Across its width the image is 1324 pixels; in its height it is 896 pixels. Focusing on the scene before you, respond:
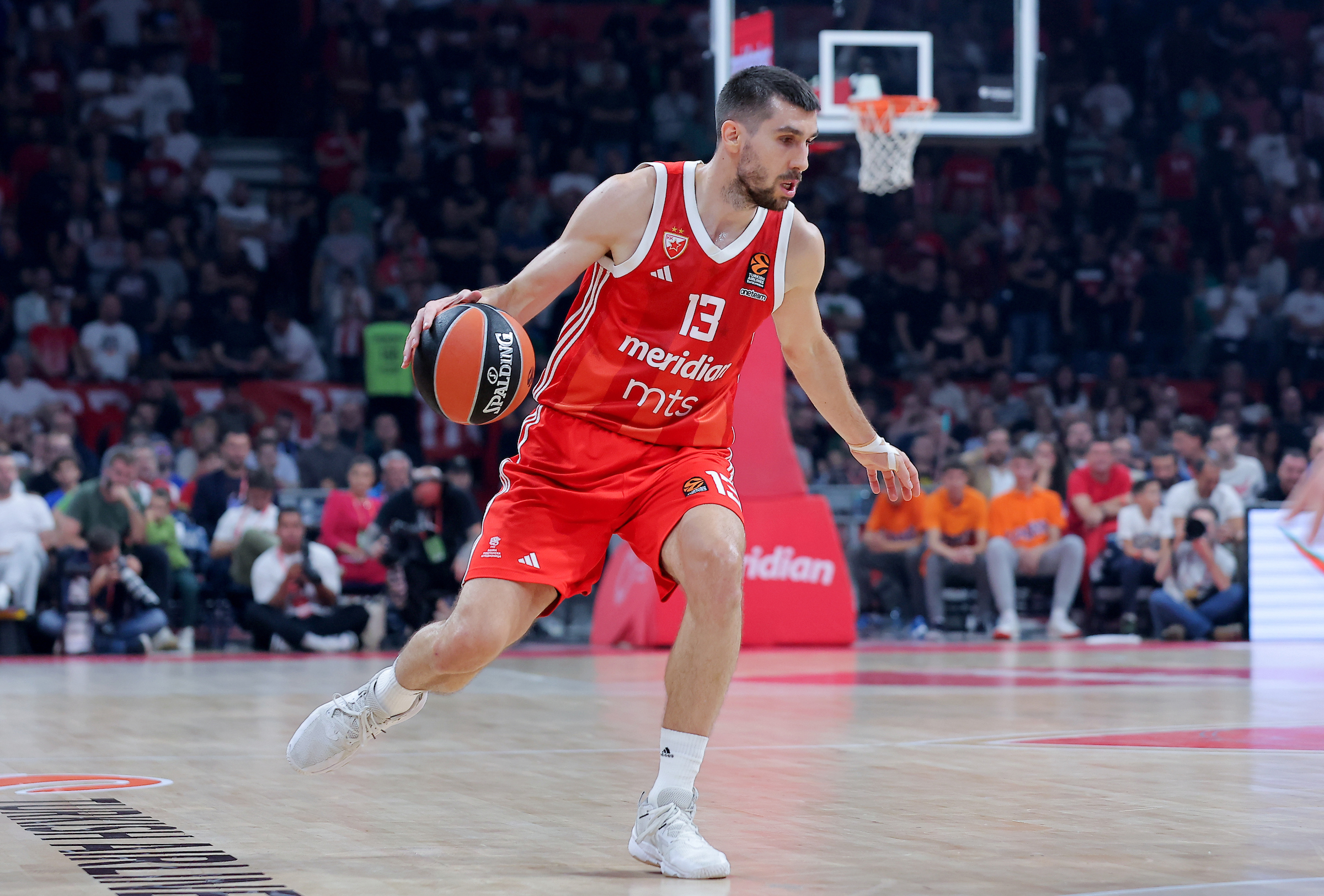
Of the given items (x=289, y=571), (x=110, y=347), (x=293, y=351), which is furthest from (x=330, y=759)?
(x=293, y=351)

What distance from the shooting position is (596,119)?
775 inches

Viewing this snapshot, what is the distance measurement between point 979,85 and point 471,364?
29.2 feet

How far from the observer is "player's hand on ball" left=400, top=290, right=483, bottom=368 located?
4.29 metres

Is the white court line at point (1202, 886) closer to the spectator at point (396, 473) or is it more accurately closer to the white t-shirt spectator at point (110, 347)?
the spectator at point (396, 473)

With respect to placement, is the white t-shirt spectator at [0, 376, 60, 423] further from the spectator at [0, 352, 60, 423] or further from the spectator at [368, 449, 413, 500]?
the spectator at [368, 449, 413, 500]

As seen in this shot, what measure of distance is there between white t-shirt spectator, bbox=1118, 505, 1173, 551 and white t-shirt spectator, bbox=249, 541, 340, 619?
21.4 ft

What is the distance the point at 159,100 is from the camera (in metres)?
18.4

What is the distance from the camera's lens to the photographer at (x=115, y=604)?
40.9ft

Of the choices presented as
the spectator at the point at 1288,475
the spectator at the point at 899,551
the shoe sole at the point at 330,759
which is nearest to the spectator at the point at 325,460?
the spectator at the point at 899,551

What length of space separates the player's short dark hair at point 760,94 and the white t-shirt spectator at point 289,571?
28.9 feet

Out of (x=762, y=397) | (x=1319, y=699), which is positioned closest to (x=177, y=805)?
(x=1319, y=699)

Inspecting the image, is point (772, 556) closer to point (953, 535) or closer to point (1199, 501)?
point (953, 535)

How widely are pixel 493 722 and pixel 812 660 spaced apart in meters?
4.16

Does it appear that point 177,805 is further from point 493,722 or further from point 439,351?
point 493,722
